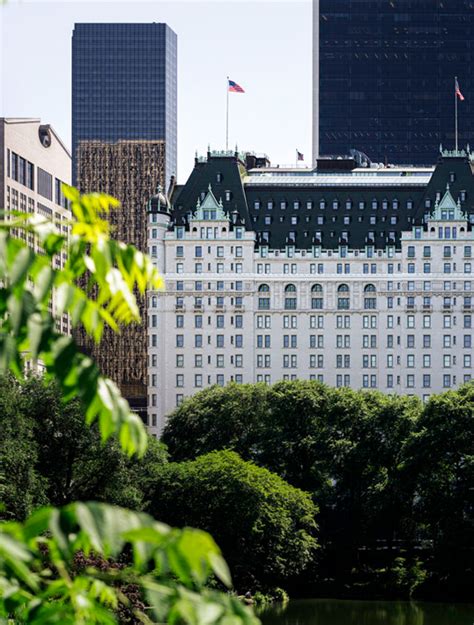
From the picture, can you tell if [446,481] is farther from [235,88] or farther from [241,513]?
[235,88]

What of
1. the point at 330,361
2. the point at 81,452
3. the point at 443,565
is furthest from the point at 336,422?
the point at 330,361

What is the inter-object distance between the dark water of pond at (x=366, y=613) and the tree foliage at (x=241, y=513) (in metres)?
2.95

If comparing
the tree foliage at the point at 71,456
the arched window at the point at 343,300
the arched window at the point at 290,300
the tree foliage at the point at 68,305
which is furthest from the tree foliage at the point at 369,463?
the tree foliage at the point at 68,305

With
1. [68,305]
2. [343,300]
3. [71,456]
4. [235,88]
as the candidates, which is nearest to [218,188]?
[235,88]

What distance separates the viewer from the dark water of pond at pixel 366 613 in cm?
8550

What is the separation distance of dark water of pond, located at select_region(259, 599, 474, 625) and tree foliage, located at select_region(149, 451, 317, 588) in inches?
116

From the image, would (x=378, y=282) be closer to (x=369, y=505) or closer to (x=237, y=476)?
(x=369, y=505)

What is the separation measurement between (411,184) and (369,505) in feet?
256

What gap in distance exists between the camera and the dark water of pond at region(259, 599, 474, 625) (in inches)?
3366

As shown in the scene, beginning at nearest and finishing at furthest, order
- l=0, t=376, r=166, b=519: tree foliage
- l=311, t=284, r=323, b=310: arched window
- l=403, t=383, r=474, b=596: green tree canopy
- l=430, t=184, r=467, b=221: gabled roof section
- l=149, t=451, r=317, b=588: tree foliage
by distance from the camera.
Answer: l=0, t=376, r=166, b=519: tree foliage, l=149, t=451, r=317, b=588: tree foliage, l=403, t=383, r=474, b=596: green tree canopy, l=430, t=184, r=467, b=221: gabled roof section, l=311, t=284, r=323, b=310: arched window

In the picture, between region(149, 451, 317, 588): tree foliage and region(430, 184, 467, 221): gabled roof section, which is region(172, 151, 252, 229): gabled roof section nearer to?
region(430, 184, 467, 221): gabled roof section

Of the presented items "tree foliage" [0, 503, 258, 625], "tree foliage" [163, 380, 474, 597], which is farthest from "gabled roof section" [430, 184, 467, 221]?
"tree foliage" [0, 503, 258, 625]

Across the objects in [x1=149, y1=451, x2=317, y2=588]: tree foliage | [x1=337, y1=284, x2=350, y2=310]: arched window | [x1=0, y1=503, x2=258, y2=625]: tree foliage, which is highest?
[x1=0, y1=503, x2=258, y2=625]: tree foliage

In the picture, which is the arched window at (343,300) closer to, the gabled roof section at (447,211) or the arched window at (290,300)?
the arched window at (290,300)
